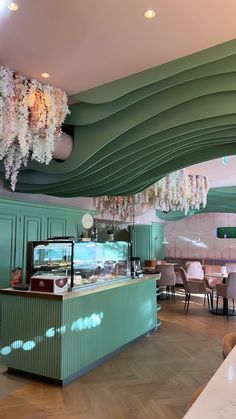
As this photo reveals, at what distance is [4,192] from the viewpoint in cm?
645

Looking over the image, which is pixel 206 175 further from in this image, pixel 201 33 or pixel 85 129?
→ pixel 201 33

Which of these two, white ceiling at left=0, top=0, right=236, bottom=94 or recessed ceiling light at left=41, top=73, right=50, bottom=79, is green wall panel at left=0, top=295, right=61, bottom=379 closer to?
recessed ceiling light at left=41, top=73, right=50, bottom=79

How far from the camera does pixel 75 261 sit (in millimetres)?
4750

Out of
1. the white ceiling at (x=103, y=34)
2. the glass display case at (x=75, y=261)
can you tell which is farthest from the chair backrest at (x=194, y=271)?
the white ceiling at (x=103, y=34)

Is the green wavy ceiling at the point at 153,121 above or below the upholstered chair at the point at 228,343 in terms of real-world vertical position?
above

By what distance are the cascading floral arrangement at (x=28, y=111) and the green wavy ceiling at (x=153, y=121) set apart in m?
0.29

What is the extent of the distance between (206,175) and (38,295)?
18.5 ft

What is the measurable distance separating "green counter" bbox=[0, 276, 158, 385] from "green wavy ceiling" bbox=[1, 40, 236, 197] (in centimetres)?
181

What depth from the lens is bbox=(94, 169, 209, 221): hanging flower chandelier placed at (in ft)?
25.7

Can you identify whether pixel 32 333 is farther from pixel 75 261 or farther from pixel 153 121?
pixel 153 121

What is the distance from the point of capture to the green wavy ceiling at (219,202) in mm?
10234

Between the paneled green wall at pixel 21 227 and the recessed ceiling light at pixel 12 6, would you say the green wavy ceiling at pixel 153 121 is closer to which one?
the paneled green wall at pixel 21 227

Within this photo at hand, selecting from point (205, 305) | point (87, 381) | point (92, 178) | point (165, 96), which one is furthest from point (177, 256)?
point (165, 96)

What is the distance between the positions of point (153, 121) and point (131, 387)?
3.23 metres
